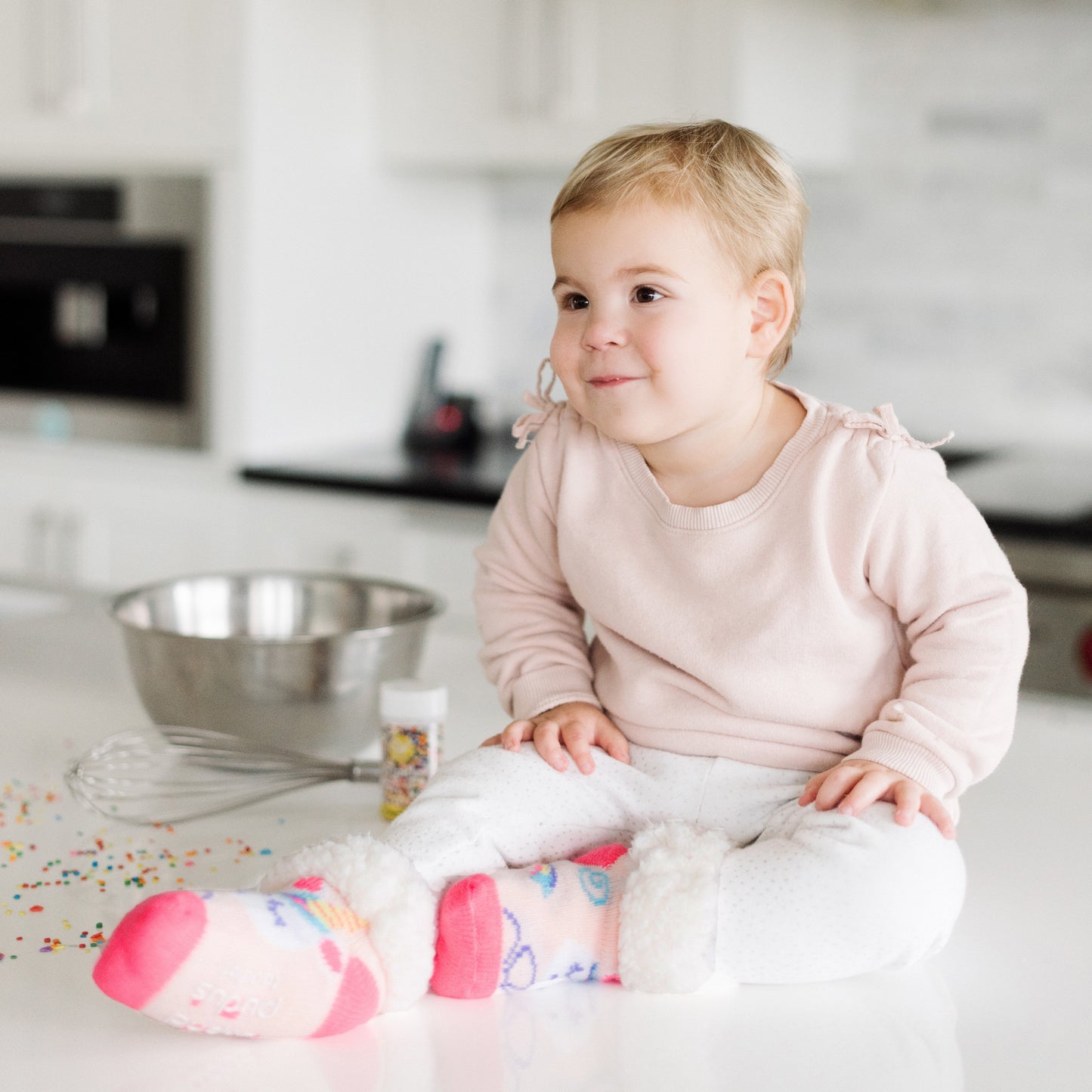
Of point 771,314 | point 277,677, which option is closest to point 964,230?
point 771,314

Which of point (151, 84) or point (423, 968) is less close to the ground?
point (151, 84)

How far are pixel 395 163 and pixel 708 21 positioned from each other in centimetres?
69

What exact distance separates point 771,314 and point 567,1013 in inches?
18.5

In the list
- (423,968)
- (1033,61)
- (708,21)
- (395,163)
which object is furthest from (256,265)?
(423,968)

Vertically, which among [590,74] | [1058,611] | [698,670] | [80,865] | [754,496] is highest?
[590,74]

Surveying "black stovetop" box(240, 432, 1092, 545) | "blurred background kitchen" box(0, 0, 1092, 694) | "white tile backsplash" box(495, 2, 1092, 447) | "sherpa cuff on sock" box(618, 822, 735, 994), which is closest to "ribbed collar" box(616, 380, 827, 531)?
"sherpa cuff on sock" box(618, 822, 735, 994)

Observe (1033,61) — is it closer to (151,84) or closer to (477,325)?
(477,325)

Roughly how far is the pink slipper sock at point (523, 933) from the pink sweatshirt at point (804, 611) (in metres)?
0.19

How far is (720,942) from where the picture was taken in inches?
28.7

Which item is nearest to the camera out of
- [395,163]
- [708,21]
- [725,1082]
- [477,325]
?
[725,1082]

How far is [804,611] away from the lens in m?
0.90

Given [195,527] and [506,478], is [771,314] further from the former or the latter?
[195,527]

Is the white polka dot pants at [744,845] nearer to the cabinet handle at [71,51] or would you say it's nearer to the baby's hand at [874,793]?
the baby's hand at [874,793]

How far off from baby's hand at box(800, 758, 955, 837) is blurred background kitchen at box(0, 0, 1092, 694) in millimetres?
1482
